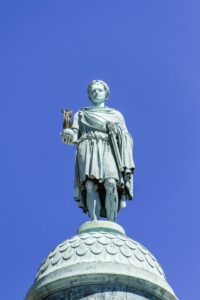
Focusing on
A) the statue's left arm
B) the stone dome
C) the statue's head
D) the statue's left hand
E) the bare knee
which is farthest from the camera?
the statue's head

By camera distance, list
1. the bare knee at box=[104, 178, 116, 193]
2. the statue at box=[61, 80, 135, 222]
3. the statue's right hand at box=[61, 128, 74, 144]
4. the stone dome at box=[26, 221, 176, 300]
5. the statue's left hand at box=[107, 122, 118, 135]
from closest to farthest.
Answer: the stone dome at box=[26, 221, 176, 300]
the bare knee at box=[104, 178, 116, 193]
the statue at box=[61, 80, 135, 222]
the statue's left hand at box=[107, 122, 118, 135]
the statue's right hand at box=[61, 128, 74, 144]

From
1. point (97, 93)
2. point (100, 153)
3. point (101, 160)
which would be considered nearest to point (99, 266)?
point (101, 160)

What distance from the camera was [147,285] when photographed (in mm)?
15000

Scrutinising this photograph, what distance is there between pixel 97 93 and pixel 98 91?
1.7 inches

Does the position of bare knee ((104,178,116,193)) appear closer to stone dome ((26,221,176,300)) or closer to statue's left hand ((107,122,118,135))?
statue's left hand ((107,122,118,135))

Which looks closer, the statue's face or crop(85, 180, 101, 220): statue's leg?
crop(85, 180, 101, 220): statue's leg

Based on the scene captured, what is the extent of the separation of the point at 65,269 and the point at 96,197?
243 centimetres

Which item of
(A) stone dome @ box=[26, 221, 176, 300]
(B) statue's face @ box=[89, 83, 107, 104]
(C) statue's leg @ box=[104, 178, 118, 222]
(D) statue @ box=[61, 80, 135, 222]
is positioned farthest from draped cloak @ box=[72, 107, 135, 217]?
(A) stone dome @ box=[26, 221, 176, 300]

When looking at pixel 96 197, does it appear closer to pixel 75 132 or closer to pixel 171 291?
pixel 75 132

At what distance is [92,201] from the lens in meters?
17.0

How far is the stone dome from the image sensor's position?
14.8m

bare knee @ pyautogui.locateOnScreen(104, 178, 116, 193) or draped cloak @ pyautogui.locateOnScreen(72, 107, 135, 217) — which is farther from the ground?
draped cloak @ pyautogui.locateOnScreen(72, 107, 135, 217)

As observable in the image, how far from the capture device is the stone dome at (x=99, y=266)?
1477 centimetres

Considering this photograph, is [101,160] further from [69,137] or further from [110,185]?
[69,137]
